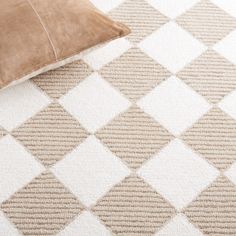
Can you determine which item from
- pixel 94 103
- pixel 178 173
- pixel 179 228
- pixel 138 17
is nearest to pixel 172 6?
pixel 138 17

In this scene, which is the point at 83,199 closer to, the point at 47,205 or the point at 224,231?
the point at 47,205

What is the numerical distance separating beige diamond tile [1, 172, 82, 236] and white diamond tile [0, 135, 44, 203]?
2 cm

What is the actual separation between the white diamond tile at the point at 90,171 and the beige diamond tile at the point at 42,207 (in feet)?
0.07

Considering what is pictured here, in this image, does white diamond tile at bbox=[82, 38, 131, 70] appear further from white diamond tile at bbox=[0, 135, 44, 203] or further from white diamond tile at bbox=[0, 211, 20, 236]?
white diamond tile at bbox=[0, 211, 20, 236]

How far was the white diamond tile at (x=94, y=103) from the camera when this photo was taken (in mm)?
1007

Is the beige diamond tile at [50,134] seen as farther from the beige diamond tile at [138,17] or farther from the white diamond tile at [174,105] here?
the beige diamond tile at [138,17]

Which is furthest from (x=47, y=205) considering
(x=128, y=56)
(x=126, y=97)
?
(x=128, y=56)

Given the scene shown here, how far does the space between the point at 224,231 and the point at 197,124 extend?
0.26m

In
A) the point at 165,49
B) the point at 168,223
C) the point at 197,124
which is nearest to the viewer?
the point at 168,223

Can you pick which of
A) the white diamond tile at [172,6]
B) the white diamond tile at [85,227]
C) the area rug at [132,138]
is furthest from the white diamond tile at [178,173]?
the white diamond tile at [172,6]

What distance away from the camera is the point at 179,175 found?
0.96 meters

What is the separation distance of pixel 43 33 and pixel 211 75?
0.45m

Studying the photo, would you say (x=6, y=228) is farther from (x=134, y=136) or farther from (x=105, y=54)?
(x=105, y=54)

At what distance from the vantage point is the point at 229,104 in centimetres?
105
